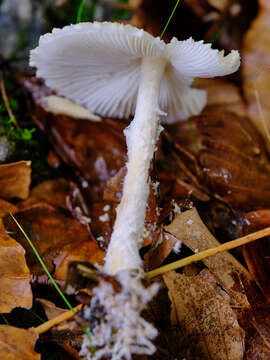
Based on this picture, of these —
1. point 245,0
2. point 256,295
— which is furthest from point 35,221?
point 245,0

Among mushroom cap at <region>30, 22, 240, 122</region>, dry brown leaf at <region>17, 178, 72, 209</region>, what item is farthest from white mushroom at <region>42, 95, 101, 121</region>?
dry brown leaf at <region>17, 178, 72, 209</region>

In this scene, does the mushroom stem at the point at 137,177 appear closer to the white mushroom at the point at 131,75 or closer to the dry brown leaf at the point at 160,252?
the white mushroom at the point at 131,75

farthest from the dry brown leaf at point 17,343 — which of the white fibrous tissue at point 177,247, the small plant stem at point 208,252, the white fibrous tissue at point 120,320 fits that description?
the white fibrous tissue at point 177,247

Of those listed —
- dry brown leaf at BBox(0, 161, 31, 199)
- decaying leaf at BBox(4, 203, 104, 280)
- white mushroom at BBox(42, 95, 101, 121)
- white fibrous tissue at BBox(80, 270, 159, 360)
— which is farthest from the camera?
white mushroom at BBox(42, 95, 101, 121)

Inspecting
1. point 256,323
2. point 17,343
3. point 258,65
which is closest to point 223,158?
point 258,65

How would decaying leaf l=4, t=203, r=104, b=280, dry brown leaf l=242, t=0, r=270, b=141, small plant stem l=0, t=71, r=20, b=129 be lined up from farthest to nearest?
dry brown leaf l=242, t=0, r=270, b=141 < small plant stem l=0, t=71, r=20, b=129 < decaying leaf l=4, t=203, r=104, b=280

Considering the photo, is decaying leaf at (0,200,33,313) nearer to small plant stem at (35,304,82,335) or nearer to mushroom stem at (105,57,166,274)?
small plant stem at (35,304,82,335)

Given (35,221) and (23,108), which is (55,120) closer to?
(23,108)
